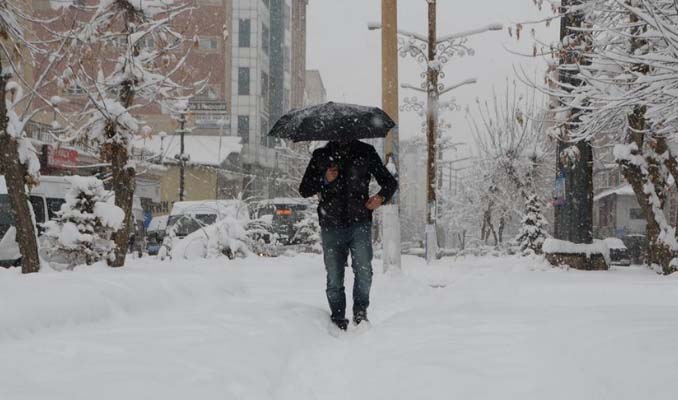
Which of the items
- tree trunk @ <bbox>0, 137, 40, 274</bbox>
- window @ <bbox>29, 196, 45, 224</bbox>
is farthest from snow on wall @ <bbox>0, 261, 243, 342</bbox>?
window @ <bbox>29, 196, 45, 224</bbox>

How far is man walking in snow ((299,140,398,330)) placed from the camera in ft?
19.6

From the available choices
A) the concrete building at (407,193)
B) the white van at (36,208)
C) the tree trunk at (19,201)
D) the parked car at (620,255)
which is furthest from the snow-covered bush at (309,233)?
the concrete building at (407,193)

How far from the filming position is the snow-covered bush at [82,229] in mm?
12836

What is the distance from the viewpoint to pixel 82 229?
1312cm

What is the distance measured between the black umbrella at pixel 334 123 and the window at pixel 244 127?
177ft

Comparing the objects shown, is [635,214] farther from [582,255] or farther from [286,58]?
[582,255]

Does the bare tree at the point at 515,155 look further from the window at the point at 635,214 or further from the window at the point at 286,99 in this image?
the window at the point at 286,99

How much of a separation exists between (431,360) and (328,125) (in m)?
2.96

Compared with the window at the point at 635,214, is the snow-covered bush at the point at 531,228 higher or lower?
lower

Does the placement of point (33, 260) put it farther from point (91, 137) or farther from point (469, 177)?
point (469, 177)

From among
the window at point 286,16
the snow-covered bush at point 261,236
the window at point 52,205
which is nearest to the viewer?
the window at point 52,205

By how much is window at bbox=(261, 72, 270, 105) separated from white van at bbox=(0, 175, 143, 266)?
46.7 m

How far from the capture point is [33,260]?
10672mm

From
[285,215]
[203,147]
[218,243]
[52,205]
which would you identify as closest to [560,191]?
[218,243]
